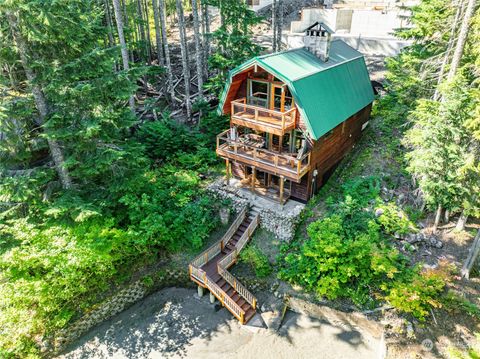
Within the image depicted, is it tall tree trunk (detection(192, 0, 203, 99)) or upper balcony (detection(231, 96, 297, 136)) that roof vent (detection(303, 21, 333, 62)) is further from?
tall tree trunk (detection(192, 0, 203, 99))

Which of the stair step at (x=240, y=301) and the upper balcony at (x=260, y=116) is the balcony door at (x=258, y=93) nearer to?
the upper balcony at (x=260, y=116)

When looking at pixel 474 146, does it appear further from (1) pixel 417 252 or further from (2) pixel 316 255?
(2) pixel 316 255

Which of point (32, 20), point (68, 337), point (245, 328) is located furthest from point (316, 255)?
point (32, 20)

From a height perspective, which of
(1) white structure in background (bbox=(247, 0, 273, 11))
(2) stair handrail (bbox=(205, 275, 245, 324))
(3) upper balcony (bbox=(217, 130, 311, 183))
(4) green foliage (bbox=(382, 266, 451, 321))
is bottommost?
(2) stair handrail (bbox=(205, 275, 245, 324))

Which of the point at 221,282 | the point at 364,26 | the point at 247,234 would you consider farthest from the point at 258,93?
the point at 364,26

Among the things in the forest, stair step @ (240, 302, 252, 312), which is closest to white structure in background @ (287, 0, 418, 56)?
the forest

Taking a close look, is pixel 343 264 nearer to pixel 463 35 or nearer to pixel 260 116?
pixel 260 116

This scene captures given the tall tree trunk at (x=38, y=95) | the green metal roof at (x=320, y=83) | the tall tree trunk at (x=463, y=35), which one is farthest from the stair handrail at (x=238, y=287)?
the tall tree trunk at (x=463, y=35)
